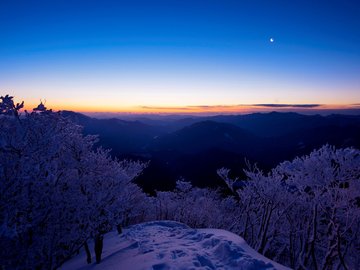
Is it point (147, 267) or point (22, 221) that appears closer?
point (22, 221)

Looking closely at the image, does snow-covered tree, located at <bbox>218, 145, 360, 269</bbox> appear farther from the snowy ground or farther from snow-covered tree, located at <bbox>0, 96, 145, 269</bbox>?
snow-covered tree, located at <bbox>0, 96, 145, 269</bbox>

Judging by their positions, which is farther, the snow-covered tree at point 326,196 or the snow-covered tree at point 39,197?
the snow-covered tree at point 326,196

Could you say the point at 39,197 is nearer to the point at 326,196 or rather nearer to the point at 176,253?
the point at 176,253

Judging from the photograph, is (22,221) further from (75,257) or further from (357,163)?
(357,163)

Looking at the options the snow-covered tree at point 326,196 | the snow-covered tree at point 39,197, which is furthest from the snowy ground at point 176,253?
the snow-covered tree at point 326,196

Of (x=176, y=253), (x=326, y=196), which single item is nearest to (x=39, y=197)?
(x=176, y=253)

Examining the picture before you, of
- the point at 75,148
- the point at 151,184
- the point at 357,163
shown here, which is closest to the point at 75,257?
the point at 75,148

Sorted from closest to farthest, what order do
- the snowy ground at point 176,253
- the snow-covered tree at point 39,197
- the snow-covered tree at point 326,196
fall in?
1. the snow-covered tree at point 39,197
2. the snowy ground at point 176,253
3. the snow-covered tree at point 326,196

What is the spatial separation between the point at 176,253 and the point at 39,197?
7.16 metres

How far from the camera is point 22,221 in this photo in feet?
28.1

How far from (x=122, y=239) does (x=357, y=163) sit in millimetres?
16987

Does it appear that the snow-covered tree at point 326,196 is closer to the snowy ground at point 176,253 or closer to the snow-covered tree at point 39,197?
the snowy ground at point 176,253

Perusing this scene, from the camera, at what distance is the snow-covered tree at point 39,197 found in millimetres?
8461

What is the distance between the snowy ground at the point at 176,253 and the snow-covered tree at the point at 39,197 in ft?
9.33
